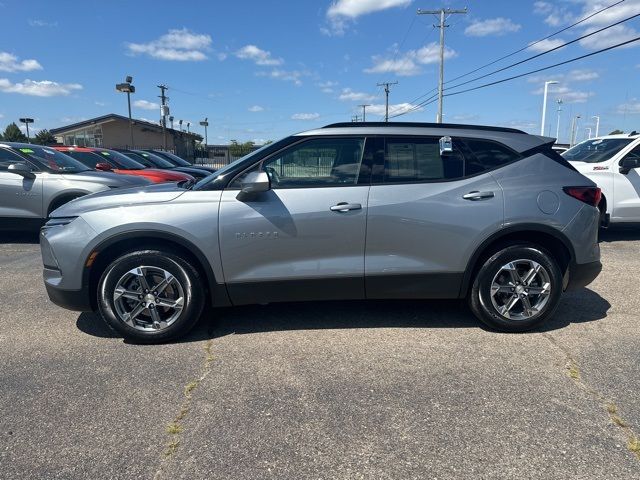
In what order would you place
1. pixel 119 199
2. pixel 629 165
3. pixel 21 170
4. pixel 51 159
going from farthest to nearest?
pixel 51 159 → pixel 629 165 → pixel 21 170 → pixel 119 199

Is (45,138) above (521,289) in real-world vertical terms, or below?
above

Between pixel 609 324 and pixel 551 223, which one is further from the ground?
pixel 551 223

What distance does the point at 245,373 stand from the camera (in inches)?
129

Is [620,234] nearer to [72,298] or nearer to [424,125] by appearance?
[424,125]

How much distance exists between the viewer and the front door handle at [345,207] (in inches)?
144

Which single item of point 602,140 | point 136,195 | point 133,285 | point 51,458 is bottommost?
point 51,458

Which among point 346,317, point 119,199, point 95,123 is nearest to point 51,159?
point 119,199

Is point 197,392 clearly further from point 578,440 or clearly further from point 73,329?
point 578,440

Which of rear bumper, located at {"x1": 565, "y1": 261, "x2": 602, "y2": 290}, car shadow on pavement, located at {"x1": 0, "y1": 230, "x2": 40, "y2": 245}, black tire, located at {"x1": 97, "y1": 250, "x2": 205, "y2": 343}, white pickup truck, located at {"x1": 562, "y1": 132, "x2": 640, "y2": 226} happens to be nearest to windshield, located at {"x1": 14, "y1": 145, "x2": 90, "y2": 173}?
car shadow on pavement, located at {"x1": 0, "y1": 230, "x2": 40, "y2": 245}

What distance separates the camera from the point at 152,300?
368cm

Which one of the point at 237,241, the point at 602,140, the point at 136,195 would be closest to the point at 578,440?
the point at 237,241

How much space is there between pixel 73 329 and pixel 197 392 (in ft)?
5.76

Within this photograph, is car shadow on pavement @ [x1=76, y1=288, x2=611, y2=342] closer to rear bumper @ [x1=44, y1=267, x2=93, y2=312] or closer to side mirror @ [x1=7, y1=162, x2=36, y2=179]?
rear bumper @ [x1=44, y1=267, x2=93, y2=312]

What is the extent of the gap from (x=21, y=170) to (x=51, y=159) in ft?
2.58
